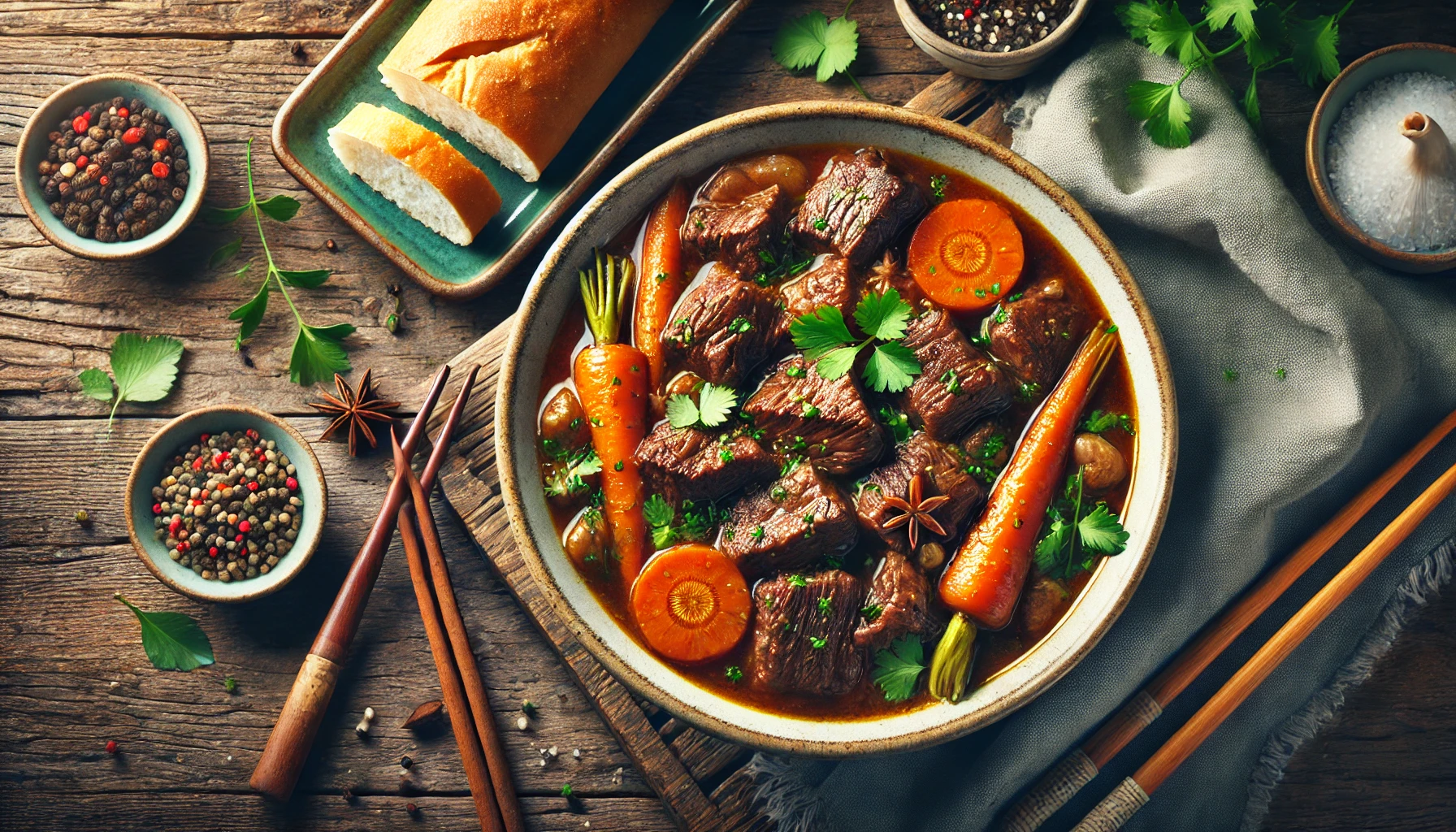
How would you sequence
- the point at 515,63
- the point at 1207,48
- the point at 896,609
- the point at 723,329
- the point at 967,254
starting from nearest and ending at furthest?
the point at 896,609 < the point at 723,329 < the point at 967,254 < the point at 1207,48 < the point at 515,63

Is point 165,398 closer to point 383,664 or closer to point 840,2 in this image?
point 383,664

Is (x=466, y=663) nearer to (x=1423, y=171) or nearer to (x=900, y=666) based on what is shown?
(x=900, y=666)

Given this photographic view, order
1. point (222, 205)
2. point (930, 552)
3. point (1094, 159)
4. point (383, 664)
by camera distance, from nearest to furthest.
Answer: point (930, 552) < point (1094, 159) < point (383, 664) < point (222, 205)

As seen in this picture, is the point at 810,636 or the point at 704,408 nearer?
the point at 810,636

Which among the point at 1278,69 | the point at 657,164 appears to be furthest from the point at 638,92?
the point at 1278,69

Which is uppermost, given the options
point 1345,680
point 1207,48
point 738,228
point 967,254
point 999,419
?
point 1207,48

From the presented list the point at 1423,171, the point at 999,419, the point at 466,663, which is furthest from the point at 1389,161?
the point at 466,663
